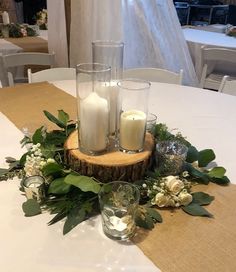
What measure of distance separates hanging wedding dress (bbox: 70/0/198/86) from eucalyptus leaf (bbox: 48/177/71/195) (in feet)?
5.64

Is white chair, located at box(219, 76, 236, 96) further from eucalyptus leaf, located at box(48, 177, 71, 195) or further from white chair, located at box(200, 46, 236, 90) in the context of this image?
eucalyptus leaf, located at box(48, 177, 71, 195)

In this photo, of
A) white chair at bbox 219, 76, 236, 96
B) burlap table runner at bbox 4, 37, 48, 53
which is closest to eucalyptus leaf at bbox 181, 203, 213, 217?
white chair at bbox 219, 76, 236, 96

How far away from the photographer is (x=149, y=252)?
2.14 feet

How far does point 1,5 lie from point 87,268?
200 inches

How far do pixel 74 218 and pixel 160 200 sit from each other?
204 mm

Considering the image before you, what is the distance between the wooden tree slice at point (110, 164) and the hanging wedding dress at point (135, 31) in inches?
64.9

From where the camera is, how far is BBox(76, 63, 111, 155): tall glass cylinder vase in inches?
31.2

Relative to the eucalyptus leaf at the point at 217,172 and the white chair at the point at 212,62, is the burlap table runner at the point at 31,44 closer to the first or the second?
the white chair at the point at 212,62

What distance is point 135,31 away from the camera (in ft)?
8.06

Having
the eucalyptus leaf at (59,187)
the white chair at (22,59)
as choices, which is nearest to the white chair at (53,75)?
the white chair at (22,59)

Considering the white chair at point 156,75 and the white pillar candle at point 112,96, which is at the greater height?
the white pillar candle at point 112,96

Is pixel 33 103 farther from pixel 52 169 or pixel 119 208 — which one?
pixel 119 208

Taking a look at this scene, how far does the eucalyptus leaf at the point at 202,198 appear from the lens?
793 millimetres

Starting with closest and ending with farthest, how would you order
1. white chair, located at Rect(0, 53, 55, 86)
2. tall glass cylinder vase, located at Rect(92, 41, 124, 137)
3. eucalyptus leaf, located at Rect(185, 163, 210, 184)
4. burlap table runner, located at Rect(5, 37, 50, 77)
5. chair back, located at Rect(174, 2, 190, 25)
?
eucalyptus leaf, located at Rect(185, 163, 210, 184) → tall glass cylinder vase, located at Rect(92, 41, 124, 137) → white chair, located at Rect(0, 53, 55, 86) → burlap table runner, located at Rect(5, 37, 50, 77) → chair back, located at Rect(174, 2, 190, 25)
